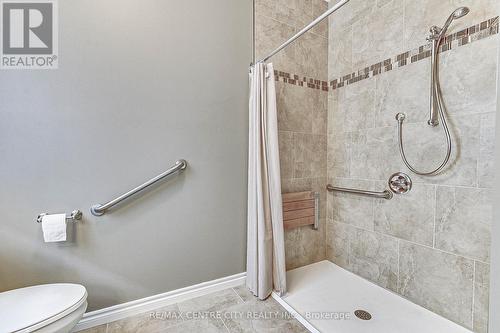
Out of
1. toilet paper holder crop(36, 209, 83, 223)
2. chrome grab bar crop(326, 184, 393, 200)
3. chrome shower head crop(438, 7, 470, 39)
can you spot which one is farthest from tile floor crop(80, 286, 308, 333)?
chrome shower head crop(438, 7, 470, 39)

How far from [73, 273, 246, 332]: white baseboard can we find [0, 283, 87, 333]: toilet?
1.19ft

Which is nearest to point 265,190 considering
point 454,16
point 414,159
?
point 414,159

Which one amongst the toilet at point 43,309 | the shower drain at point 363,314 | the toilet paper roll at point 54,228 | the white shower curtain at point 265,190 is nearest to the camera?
the toilet at point 43,309

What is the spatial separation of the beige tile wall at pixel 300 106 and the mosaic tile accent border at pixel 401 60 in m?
0.05

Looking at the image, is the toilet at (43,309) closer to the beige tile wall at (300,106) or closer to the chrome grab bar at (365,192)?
the beige tile wall at (300,106)

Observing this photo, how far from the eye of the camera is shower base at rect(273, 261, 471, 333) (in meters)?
1.33

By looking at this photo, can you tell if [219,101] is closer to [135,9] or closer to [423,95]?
[135,9]

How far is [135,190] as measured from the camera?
4.50 ft

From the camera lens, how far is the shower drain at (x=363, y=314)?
1422 millimetres

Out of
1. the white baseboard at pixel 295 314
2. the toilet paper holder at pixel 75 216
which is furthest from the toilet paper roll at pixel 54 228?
the white baseboard at pixel 295 314

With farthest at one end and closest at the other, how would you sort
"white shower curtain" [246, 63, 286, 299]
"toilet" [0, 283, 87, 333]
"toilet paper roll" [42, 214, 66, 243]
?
1. "white shower curtain" [246, 63, 286, 299]
2. "toilet paper roll" [42, 214, 66, 243]
3. "toilet" [0, 283, 87, 333]

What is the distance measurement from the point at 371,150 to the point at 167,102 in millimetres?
1594

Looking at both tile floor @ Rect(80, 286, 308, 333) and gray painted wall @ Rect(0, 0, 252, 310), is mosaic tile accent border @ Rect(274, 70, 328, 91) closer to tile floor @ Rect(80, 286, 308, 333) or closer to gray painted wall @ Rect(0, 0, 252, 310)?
gray painted wall @ Rect(0, 0, 252, 310)

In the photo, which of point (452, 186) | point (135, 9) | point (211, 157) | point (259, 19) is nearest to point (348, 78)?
point (259, 19)
